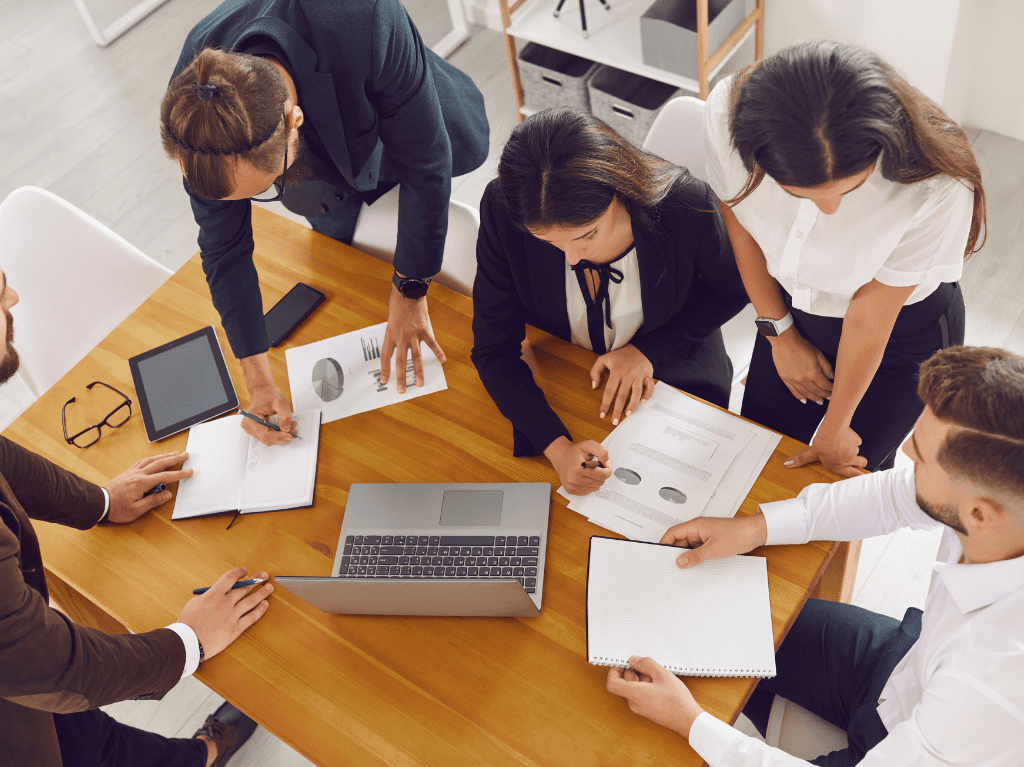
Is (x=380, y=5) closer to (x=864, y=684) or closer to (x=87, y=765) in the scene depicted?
(x=864, y=684)

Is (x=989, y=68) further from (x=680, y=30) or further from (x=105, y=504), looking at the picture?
(x=105, y=504)

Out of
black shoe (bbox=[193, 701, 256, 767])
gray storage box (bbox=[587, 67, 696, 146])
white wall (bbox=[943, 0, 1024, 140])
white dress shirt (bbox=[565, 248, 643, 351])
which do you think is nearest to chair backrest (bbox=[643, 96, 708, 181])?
white dress shirt (bbox=[565, 248, 643, 351])

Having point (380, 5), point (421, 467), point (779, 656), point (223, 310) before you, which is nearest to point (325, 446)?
point (421, 467)

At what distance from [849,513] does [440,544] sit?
2.40 feet

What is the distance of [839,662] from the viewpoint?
1.48 m

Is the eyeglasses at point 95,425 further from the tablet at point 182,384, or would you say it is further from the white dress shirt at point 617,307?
the white dress shirt at point 617,307

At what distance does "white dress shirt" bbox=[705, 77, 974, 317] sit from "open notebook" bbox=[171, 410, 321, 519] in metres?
0.99

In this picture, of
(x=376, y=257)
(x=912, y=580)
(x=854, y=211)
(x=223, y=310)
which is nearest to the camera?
(x=854, y=211)

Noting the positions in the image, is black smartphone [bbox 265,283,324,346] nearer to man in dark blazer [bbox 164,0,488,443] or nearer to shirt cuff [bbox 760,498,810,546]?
man in dark blazer [bbox 164,0,488,443]

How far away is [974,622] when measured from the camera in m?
1.14

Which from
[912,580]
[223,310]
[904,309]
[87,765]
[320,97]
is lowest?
[912,580]

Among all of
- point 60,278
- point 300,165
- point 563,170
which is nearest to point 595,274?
point 563,170

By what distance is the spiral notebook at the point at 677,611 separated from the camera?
1.30 meters

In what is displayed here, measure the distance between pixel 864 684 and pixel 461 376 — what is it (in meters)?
0.99
